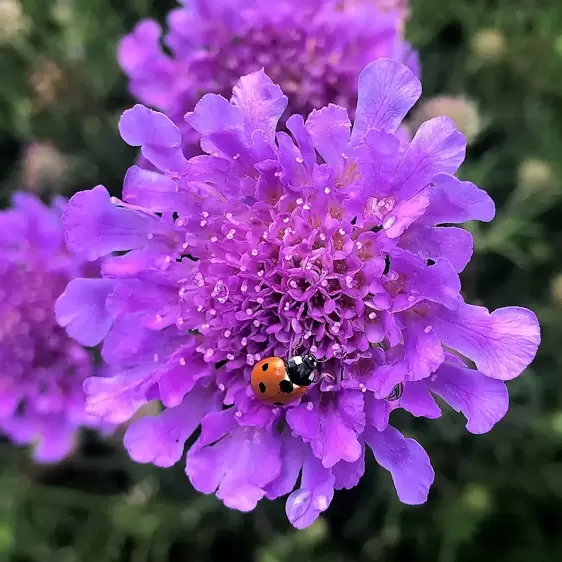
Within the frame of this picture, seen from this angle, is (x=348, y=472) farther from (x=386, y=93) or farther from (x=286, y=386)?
(x=386, y=93)

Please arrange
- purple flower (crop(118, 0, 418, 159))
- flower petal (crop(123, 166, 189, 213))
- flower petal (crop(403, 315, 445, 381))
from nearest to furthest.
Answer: flower petal (crop(403, 315, 445, 381)) < flower petal (crop(123, 166, 189, 213)) < purple flower (crop(118, 0, 418, 159))

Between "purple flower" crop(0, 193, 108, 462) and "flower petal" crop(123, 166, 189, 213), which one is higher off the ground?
"flower petal" crop(123, 166, 189, 213)

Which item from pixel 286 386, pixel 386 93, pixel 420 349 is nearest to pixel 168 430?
pixel 286 386

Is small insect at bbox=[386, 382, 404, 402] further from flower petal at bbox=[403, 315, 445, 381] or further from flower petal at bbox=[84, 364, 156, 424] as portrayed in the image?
Result: flower petal at bbox=[84, 364, 156, 424]

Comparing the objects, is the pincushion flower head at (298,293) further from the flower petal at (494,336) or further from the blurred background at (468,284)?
the blurred background at (468,284)

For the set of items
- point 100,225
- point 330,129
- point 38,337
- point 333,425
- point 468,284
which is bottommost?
point 38,337

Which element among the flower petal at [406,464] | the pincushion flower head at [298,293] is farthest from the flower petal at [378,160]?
the flower petal at [406,464]

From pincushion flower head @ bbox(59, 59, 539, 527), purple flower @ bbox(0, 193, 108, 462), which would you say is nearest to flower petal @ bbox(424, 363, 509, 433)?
pincushion flower head @ bbox(59, 59, 539, 527)
